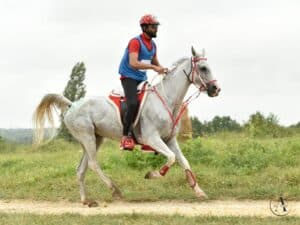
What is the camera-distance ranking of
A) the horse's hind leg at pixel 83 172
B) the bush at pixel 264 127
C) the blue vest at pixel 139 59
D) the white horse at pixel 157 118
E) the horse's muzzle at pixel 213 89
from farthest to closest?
1. the bush at pixel 264 127
2. the horse's hind leg at pixel 83 172
3. the blue vest at pixel 139 59
4. the white horse at pixel 157 118
5. the horse's muzzle at pixel 213 89

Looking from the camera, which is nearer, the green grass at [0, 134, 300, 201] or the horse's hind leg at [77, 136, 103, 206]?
the horse's hind leg at [77, 136, 103, 206]

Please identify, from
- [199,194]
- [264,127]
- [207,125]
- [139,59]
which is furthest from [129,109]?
[207,125]

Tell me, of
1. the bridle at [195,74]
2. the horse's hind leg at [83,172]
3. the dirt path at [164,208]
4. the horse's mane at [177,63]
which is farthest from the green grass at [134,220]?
the horse's mane at [177,63]

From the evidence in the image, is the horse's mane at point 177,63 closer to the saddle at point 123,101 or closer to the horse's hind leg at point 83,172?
the saddle at point 123,101

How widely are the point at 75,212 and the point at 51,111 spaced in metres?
2.95

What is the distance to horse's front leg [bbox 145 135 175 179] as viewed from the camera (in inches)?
408

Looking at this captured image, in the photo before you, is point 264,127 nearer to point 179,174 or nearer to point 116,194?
point 179,174

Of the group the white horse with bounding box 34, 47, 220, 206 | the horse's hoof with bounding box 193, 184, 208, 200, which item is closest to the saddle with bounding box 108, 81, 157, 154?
the white horse with bounding box 34, 47, 220, 206

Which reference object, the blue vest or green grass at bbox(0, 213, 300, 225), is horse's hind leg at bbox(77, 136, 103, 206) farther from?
green grass at bbox(0, 213, 300, 225)

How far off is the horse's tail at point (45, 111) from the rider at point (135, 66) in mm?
1721

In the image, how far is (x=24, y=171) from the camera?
1670cm

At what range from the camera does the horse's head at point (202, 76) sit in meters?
10.6

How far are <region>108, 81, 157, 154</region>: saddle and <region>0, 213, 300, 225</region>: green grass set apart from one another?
215cm

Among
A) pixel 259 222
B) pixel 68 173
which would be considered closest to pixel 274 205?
pixel 259 222
